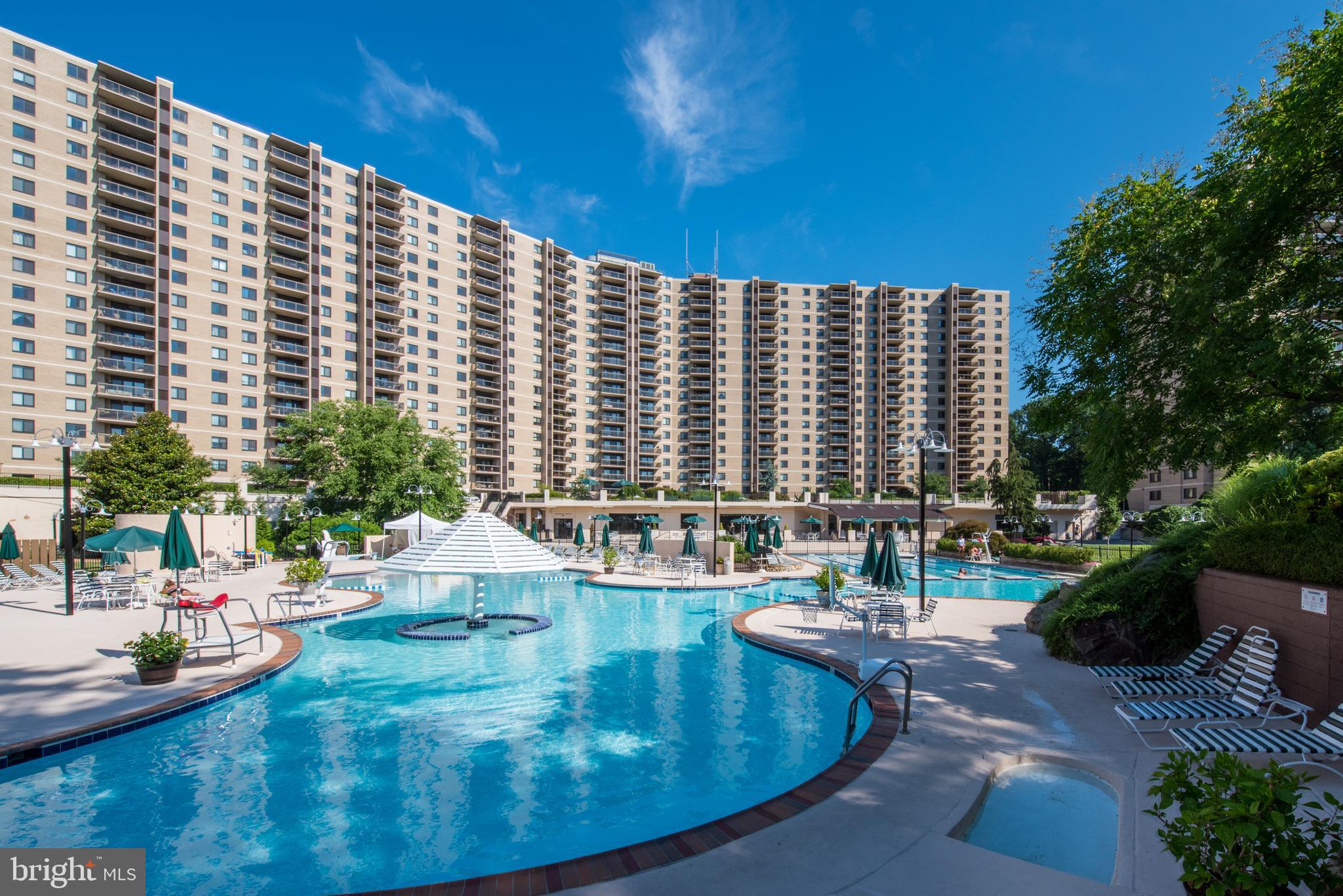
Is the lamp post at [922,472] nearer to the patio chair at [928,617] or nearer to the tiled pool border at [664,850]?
the patio chair at [928,617]

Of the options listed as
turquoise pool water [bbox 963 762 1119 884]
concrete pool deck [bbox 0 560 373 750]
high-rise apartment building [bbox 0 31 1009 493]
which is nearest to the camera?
turquoise pool water [bbox 963 762 1119 884]

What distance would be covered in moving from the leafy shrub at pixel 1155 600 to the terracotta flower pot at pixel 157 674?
1513cm

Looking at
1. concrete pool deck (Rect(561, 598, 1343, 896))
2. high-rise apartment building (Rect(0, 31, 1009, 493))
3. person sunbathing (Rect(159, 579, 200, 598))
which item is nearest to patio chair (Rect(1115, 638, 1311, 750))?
concrete pool deck (Rect(561, 598, 1343, 896))

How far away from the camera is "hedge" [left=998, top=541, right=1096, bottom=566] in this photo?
28.5 metres

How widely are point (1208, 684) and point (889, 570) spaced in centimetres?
600

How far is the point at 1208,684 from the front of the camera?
25.4 feet

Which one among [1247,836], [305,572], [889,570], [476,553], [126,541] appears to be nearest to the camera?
[1247,836]

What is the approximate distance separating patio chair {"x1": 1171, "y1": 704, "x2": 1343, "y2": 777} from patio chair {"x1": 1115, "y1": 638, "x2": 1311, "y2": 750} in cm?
53

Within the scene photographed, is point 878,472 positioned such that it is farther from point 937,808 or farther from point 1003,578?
point 937,808

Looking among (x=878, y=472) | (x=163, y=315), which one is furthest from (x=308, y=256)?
(x=878, y=472)

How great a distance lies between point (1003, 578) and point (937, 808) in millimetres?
25895

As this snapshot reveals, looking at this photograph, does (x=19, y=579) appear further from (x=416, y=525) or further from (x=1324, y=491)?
(x=1324, y=491)

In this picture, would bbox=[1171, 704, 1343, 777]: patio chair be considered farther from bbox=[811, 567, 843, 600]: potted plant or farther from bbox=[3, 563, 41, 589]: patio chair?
bbox=[3, 563, 41, 589]: patio chair

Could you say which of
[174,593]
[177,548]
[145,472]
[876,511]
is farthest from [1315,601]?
[145,472]
